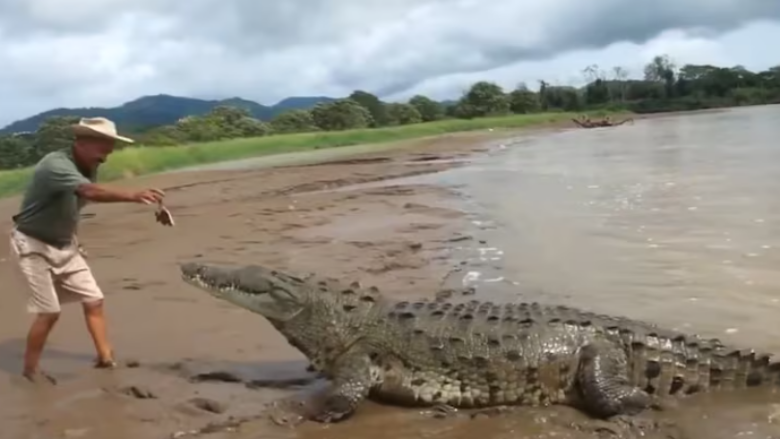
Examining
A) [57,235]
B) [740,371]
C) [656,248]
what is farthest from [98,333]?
[656,248]

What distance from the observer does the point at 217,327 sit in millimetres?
6555

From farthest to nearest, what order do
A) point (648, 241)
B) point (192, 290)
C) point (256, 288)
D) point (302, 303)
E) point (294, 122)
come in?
point (294, 122), point (648, 241), point (192, 290), point (256, 288), point (302, 303)

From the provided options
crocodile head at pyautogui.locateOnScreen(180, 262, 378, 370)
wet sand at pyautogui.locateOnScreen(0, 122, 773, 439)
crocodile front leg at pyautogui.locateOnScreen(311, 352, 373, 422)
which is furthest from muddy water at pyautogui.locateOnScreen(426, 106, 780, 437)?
crocodile head at pyautogui.locateOnScreen(180, 262, 378, 370)

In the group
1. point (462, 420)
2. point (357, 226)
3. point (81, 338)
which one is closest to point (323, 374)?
point (462, 420)

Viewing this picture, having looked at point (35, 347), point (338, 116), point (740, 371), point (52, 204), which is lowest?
point (740, 371)

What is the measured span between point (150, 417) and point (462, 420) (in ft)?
5.77

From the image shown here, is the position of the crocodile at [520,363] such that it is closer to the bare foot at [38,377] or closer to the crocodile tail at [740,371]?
the crocodile tail at [740,371]

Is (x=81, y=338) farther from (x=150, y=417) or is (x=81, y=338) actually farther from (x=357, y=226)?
(x=357, y=226)

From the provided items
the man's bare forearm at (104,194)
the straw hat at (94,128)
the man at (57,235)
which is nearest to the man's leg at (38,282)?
the man at (57,235)

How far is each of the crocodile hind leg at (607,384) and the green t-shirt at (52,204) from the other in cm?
332

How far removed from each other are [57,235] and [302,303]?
1.76 meters

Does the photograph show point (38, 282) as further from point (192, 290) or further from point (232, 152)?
point (232, 152)

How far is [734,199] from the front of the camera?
45.4ft

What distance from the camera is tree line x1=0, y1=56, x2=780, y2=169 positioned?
47.0 metres
